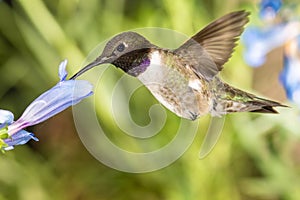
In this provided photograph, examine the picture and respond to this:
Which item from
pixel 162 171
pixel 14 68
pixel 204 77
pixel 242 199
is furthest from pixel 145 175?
pixel 204 77

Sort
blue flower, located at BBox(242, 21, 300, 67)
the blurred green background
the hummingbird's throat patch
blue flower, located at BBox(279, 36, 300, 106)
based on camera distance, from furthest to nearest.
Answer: the blurred green background → blue flower, located at BBox(242, 21, 300, 67) → blue flower, located at BBox(279, 36, 300, 106) → the hummingbird's throat patch

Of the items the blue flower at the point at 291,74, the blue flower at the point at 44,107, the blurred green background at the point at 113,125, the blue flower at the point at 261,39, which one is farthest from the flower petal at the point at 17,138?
the blurred green background at the point at 113,125

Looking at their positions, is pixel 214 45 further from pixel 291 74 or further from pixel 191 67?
pixel 291 74

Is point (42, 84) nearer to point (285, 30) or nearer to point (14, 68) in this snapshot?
point (14, 68)

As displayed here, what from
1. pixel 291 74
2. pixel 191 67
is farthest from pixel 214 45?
pixel 291 74

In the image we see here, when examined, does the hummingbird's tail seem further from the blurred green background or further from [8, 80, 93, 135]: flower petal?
the blurred green background

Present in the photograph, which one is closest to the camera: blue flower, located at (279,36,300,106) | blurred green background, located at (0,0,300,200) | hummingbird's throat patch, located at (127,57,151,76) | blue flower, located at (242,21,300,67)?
hummingbird's throat patch, located at (127,57,151,76)

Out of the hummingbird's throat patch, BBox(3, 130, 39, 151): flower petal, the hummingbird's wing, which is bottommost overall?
the hummingbird's wing

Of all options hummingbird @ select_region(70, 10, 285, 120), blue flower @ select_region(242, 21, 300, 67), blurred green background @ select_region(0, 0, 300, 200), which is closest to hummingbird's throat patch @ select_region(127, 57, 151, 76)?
hummingbird @ select_region(70, 10, 285, 120)
